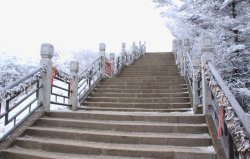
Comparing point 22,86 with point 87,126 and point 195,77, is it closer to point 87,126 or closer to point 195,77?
point 87,126

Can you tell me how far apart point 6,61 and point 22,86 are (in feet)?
40.7

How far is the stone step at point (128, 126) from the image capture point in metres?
4.25

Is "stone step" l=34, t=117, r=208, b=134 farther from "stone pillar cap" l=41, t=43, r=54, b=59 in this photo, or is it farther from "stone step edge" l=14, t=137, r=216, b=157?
"stone pillar cap" l=41, t=43, r=54, b=59

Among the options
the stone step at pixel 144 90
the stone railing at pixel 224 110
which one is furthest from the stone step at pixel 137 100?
the stone railing at pixel 224 110

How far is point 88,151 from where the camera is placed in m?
3.73

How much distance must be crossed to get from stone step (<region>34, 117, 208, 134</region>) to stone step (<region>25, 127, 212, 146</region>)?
0.56 feet

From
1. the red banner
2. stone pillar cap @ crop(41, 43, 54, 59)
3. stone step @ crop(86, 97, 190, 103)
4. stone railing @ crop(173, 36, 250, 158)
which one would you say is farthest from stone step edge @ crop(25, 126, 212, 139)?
the red banner

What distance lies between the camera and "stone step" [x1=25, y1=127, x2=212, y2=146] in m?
3.81

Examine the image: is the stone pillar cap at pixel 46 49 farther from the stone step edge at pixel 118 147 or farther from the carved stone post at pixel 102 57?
the carved stone post at pixel 102 57

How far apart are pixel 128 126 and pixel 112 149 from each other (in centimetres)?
97

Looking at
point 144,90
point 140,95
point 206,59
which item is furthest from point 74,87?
point 206,59

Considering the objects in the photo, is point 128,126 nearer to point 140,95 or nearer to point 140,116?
point 140,116

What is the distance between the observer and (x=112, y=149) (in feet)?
11.9

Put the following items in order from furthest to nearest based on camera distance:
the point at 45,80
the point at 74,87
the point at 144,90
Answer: the point at 144,90
the point at 74,87
the point at 45,80
